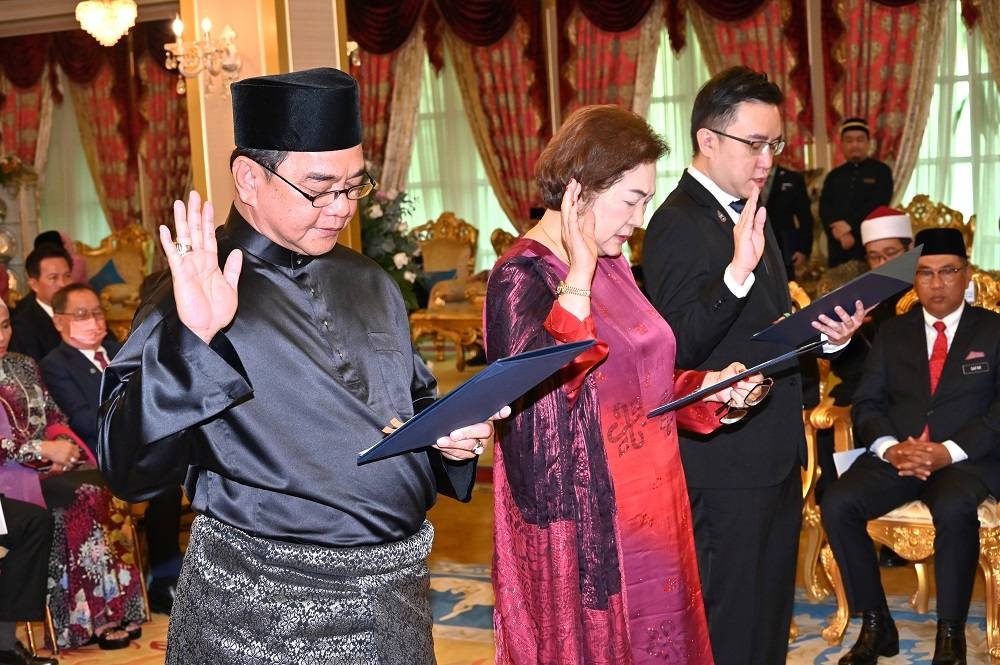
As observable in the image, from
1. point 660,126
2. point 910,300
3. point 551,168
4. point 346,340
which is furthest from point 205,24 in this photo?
point 660,126

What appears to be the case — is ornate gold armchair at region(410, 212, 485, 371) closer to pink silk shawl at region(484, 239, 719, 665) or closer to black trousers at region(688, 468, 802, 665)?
black trousers at region(688, 468, 802, 665)

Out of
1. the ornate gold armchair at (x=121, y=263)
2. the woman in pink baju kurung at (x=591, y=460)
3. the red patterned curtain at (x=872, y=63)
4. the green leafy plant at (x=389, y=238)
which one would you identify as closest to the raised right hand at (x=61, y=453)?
the woman in pink baju kurung at (x=591, y=460)

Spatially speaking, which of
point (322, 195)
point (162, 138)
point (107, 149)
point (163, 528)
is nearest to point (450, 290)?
point (162, 138)

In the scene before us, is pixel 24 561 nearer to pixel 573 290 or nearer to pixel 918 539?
pixel 573 290

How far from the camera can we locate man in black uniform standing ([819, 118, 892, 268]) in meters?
9.94

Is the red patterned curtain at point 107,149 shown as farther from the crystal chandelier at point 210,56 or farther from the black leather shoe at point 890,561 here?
the black leather shoe at point 890,561

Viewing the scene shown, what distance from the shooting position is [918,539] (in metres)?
4.40

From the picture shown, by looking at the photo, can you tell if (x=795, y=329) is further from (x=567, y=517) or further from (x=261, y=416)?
(x=261, y=416)

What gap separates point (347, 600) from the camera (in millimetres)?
→ 1940

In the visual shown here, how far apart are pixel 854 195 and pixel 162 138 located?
865 centimetres

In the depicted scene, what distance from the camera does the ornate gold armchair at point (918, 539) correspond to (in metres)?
4.26

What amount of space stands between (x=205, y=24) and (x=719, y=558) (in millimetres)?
5315

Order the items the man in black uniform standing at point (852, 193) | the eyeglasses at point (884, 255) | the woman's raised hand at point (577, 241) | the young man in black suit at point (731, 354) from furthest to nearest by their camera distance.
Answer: the man in black uniform standing at point (852, 193), the eyeglasses at point (884, 255), the young man in black suit at point (731, 354), the woman's raised hand at point (577, 241)

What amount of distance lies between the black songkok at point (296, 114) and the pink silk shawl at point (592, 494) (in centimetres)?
66
